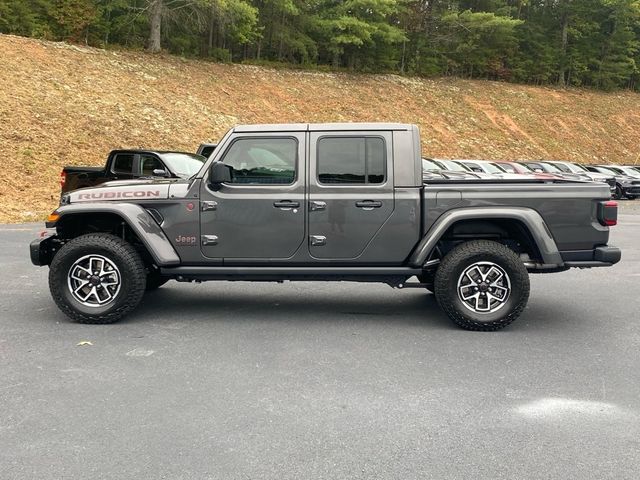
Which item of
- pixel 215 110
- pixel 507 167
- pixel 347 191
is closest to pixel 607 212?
pixel 347 191

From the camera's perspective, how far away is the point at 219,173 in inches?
211

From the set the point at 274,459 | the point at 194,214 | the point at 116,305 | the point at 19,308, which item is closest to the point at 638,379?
the point at 274,459

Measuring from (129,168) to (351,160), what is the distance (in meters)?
7.21

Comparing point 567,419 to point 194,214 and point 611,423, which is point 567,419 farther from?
point 194,214

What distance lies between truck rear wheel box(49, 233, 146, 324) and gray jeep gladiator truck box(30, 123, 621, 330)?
0.01 meters

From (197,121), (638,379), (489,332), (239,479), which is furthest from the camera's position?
(197,121)

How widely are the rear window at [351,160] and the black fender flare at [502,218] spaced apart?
74 cm

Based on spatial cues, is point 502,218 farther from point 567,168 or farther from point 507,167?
point 567,168

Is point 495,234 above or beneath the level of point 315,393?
above

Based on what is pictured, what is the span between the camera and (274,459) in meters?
3.07

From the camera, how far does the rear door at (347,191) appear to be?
18.1 feet

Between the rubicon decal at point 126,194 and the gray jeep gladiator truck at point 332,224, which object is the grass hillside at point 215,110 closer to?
the rubicon decal at point 126,194

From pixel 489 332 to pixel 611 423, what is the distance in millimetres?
1970

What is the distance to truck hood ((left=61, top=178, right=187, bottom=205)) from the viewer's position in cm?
561
